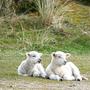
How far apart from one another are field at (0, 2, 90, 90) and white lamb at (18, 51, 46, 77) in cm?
31

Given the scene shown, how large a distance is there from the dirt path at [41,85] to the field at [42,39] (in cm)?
130

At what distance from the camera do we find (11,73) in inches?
673

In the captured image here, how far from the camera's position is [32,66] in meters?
16.6

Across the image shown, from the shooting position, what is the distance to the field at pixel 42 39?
19.7 metres

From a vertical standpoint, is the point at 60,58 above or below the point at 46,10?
above

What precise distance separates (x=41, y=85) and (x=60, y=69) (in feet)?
4.71

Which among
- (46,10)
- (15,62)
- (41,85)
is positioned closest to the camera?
(41,85)

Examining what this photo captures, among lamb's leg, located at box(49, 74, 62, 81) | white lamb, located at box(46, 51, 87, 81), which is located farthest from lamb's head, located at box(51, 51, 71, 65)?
lamb's leg, located at box(49, 74, 62, 81)

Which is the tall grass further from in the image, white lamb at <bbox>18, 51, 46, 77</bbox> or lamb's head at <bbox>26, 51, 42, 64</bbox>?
lamb's head at <bbox>26, 51, 42, 64</bbox>

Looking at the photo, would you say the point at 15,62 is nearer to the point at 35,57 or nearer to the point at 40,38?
the point at 35,57

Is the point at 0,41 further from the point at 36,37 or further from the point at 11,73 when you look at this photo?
the point at 11,73

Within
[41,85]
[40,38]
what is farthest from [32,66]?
[40,38]

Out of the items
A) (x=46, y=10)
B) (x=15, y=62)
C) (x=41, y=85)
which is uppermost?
(x=41, y=85)

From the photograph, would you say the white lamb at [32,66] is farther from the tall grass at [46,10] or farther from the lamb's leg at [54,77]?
the tall grass at [46,10]
